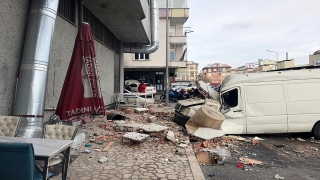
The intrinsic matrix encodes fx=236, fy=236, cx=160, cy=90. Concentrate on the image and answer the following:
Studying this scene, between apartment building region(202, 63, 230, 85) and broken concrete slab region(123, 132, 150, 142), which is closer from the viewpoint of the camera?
broken concrete slab region(123, 132, 150, 142)

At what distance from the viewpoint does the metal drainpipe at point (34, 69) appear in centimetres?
437

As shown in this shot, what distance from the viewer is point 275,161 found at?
5422mm

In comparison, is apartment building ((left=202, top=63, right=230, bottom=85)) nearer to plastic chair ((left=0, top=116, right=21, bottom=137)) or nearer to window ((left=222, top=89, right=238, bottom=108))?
window ((left=222, top=89, right=238, bottom=108))

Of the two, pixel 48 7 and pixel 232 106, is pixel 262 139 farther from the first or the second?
pixel 48 7

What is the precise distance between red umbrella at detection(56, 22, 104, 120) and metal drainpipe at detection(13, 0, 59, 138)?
46 centimetres

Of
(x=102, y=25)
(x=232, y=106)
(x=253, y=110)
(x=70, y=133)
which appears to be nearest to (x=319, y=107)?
(x=253, y=110)

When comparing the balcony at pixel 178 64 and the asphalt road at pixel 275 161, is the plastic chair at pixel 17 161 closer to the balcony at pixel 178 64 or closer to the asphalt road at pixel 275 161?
the asphalt road at pixel 275 161

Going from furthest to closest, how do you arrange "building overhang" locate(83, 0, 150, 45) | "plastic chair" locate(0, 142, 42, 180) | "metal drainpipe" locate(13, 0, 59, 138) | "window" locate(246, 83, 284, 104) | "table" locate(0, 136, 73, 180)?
"building overhang" locate(83, 0, 150, 45), "window" locate(246, 83, 284, 104), "metal drainpipe" locate(13, 0, 59, 138), "table" locate(0, 136, 73, 180), "plastic chair" locate(0, 142, 42, 180)

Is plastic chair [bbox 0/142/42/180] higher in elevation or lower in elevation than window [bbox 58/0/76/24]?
lower

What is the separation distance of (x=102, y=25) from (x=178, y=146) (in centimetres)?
800

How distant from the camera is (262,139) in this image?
294 inches

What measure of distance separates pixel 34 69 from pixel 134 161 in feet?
8.61

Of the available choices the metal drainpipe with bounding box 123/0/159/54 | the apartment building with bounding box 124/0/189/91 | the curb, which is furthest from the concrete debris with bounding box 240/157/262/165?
the apartment building with bounding box 124/0/189/91

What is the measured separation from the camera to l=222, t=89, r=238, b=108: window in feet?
25.2
